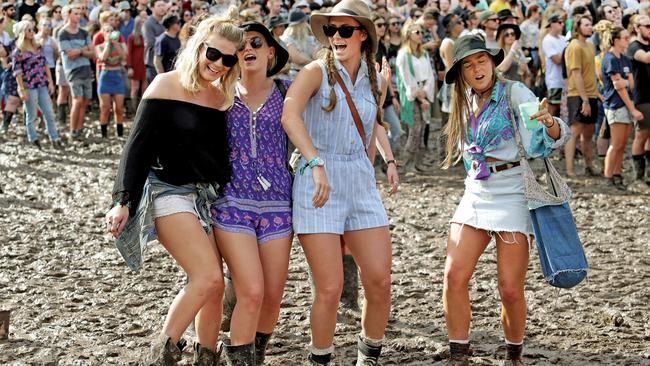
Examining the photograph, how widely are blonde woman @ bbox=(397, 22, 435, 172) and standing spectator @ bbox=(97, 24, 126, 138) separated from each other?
13.8 feet

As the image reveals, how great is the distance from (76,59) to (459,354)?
32.8 feet

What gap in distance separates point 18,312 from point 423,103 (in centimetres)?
629

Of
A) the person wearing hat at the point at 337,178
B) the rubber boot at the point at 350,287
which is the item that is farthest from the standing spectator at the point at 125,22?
the person wearing hat at the point at 337,178

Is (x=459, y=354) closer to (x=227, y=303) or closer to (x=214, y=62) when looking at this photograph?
(x=227, y=303)

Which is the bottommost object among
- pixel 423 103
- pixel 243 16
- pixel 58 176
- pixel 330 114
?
pixel 58 176

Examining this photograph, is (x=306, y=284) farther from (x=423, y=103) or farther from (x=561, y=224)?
(x=423, y=103)

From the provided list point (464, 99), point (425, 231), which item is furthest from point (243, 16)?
point (425, 231)

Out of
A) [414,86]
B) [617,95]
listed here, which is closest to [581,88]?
[617,95]

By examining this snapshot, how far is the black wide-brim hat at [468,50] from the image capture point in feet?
17.3

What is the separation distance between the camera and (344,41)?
16.9 feet

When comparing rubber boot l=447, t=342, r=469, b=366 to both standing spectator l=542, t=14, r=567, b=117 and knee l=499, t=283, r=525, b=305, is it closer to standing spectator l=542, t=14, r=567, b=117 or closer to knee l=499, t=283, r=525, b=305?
knee l=499, t=283, r=525, b=305

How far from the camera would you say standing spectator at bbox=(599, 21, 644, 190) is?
35.5ft

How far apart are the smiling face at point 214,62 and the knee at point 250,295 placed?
0.97m

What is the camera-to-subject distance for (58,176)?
1195 cm
